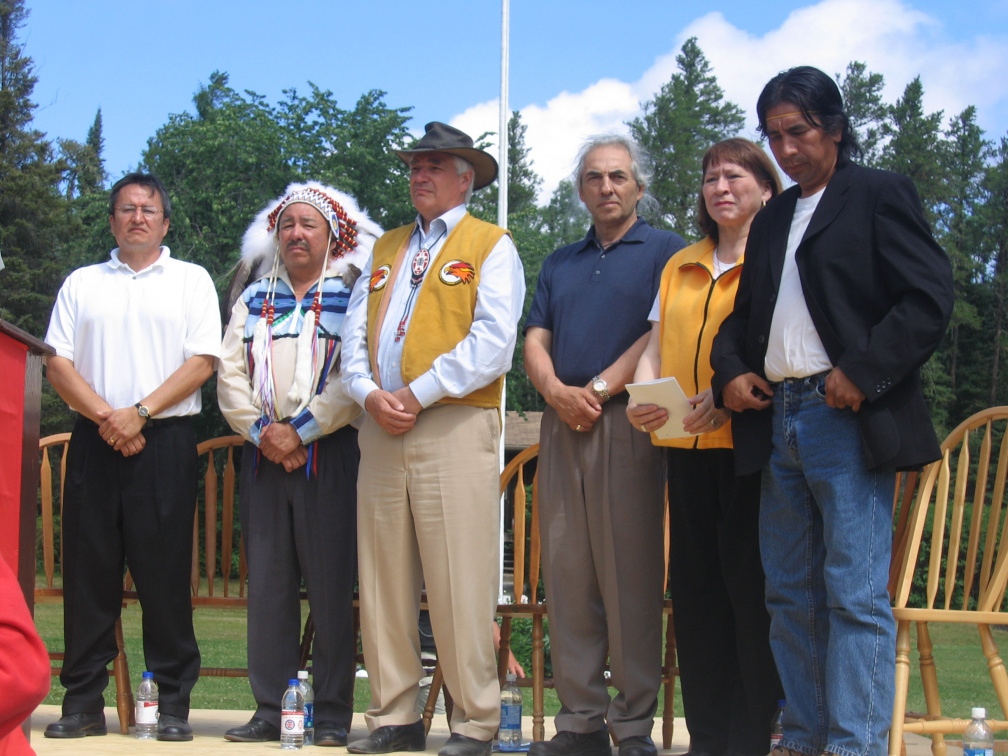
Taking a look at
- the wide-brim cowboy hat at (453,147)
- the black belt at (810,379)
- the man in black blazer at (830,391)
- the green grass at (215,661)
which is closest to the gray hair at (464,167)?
the wide-brim cowboy hat at (453,147)

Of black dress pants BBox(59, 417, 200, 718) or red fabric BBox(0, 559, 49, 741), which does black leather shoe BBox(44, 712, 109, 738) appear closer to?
black dress pants BBox(59, 417, 200, 718)

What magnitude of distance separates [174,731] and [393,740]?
84cm

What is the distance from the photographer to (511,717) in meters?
3.74

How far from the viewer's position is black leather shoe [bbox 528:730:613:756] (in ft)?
11.2

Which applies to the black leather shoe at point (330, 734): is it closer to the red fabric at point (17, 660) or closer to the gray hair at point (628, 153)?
the gray hair at point (628, 153)

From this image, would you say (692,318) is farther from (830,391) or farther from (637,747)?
(637,747)

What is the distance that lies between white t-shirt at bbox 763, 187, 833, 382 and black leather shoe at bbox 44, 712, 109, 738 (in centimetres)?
273

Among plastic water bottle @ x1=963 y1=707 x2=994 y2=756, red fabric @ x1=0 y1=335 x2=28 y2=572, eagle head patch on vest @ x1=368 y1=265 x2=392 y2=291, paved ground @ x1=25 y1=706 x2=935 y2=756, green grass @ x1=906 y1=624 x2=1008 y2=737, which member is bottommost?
green grass @ x1=906 y1=624 x2=1008 y2=737

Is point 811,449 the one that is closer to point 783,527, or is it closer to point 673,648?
point 783,527

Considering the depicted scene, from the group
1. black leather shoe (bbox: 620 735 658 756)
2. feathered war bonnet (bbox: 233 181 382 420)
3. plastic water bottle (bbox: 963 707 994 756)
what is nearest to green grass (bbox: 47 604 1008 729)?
feathered war bonnet (bbox: 233 181 382 420)

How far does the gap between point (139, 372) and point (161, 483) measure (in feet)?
1.44

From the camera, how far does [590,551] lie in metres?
3.55

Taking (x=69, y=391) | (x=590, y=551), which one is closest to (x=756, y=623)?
(x=590, y=551)

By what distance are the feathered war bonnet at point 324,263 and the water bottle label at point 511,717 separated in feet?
4.35
